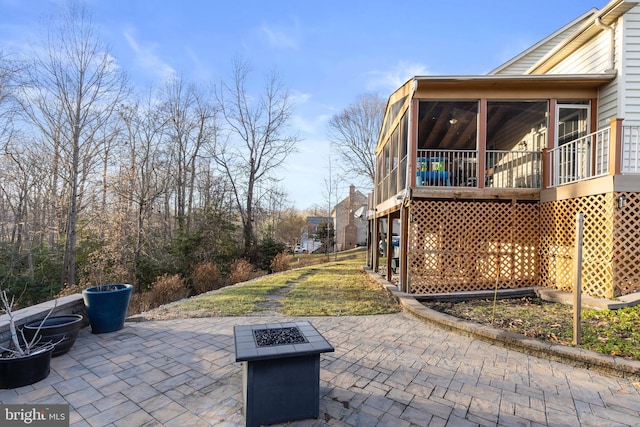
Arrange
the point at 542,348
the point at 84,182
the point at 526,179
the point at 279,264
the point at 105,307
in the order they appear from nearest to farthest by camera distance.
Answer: the point at 542,348 < the point at 105,307 < the point at 526,179 < the point at 84,182 < the point at 279,264

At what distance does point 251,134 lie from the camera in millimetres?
21344

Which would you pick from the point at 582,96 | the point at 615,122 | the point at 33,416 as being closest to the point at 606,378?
the point at 615,122

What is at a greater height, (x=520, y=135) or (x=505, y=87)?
(x=505, y=87)

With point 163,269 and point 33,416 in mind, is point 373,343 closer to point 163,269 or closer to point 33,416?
point 33,416

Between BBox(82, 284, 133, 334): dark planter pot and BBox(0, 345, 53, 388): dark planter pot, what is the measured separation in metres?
1.33

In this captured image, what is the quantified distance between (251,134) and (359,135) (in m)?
8.59

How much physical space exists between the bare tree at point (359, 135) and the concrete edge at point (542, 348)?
20.2 m

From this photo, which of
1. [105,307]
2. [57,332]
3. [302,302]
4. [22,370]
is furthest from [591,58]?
[22,370]

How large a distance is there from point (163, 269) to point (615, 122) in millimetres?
13766

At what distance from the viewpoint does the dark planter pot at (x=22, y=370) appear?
2828 millimetres

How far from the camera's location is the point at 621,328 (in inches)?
173

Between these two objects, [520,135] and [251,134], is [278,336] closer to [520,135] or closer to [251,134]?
[520,135]

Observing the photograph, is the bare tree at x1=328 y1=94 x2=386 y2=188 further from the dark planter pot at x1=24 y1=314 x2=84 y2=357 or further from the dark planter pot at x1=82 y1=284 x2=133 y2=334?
the dark planter pot at x1=24 y1=314 x2=84 y2=357

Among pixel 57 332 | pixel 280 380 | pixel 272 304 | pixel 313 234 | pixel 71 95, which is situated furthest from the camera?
pixel 313 234
